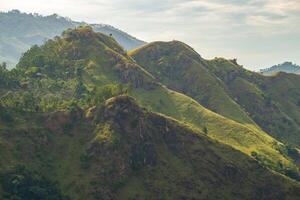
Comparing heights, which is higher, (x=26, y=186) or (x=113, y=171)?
(x=113, y=171)

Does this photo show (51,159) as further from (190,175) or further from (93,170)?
(190,175)

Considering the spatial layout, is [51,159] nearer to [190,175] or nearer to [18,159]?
[18,159]

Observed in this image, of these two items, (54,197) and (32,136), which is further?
(32,136)

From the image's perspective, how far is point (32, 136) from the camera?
197000 millimetres

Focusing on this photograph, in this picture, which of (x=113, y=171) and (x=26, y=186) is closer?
(x=26, y=186)

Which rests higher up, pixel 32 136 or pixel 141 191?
pixel 32 136

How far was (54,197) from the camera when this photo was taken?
16988 cm

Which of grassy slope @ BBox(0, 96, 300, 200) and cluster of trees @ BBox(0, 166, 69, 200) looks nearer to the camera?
Result: cluster of trees @ BBox(0, 166, 69, 200)

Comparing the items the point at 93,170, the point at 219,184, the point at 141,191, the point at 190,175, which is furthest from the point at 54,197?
the point at 219,184

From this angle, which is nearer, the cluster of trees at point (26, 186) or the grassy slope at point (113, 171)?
the cluster of trees at point (26, 186)

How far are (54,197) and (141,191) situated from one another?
36.0m

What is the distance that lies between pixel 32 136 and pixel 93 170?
1298 inches

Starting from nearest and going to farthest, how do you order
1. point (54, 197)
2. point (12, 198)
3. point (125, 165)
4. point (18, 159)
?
point (12, 198)
point (54, 197)
point (18, 159)
point (125, 165)

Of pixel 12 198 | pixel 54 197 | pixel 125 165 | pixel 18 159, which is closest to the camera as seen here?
pixel 12 198
